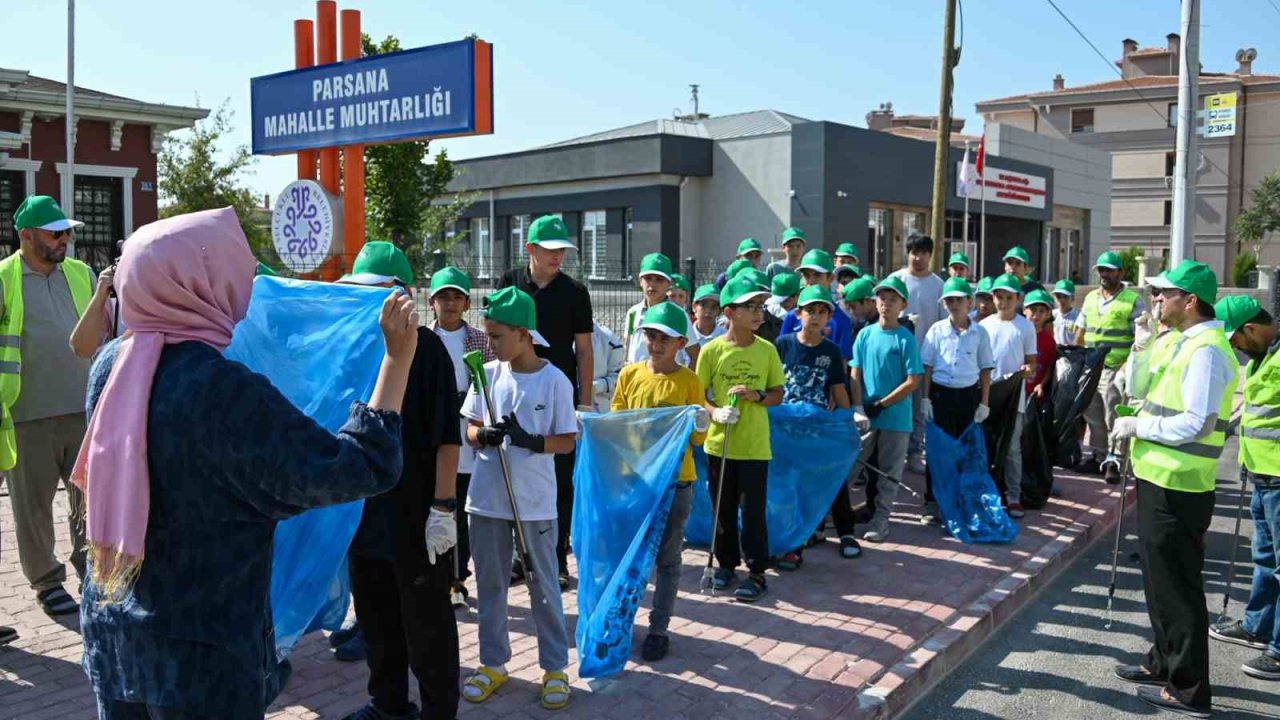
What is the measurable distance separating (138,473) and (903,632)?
446 cm

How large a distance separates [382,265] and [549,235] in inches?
69.2

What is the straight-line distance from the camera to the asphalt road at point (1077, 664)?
4.85m

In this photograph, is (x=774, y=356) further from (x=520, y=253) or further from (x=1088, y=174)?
(x=1088, y=174)

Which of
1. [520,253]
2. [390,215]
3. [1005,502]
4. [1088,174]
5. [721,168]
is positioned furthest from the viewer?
[1088,174]

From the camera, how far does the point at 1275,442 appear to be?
5270 millimetres

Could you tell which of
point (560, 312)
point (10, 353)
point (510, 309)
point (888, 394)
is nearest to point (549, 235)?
point (560, 312)

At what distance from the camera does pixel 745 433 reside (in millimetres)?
6062

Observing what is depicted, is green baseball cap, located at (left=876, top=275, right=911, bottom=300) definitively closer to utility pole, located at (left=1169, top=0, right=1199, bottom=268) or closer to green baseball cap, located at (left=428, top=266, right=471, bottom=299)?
green baseball cap, located at (left=428, top=266, right=471, bottom=299)

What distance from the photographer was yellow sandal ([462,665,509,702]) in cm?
449

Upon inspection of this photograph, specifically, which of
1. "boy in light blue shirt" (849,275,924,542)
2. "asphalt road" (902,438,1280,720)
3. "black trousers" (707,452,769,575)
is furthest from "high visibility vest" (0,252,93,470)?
"boy in light blue shirt" (849,275,924,542)

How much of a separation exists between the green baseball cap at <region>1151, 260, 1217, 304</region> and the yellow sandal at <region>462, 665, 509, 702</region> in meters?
3.75

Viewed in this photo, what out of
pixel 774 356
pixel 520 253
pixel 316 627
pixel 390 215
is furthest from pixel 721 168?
pixel 316 627

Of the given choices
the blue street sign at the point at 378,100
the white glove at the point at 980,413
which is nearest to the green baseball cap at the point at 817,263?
the white glove at the point at 980,413

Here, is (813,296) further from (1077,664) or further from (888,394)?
(1077,664)
